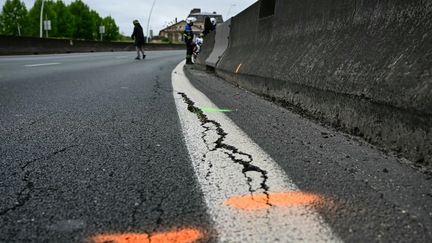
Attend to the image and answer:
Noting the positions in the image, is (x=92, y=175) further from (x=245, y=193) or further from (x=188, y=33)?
(x=188, y=33)

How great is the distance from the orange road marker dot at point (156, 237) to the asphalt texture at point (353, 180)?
0.50 m

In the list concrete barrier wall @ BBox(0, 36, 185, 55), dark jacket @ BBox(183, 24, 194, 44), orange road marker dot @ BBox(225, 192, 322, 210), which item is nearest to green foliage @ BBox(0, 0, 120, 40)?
concrete barrier wall @ BBox(0, 36, 185, 55)

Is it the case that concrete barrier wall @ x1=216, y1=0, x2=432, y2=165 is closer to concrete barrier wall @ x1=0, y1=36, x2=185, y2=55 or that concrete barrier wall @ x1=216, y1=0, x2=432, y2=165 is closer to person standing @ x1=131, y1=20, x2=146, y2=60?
person standing @ x1=131, y1=20, x2=146, y2=60

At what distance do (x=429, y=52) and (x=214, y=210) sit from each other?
4.92 ft

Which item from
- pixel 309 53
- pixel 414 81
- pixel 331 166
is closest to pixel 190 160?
pixel 331 166

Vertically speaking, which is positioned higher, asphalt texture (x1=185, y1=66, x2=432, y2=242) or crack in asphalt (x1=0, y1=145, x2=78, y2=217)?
asphalt texture (x1=185, y1=66, x2=432, y2=242)

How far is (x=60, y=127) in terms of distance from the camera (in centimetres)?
336

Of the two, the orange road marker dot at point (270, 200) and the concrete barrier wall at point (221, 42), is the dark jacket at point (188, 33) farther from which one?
the orange road marker dot at point (270, 200)

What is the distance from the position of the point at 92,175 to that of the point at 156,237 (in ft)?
2.66

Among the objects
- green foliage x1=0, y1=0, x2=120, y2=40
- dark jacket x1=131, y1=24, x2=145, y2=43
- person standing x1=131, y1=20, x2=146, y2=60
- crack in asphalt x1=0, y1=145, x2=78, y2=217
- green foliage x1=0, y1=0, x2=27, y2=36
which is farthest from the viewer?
green foliage x1=0, y1=0, x2=27, y2=36

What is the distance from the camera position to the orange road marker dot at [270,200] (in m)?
1.69

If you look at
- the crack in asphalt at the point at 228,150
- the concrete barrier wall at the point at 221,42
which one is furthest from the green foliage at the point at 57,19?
the crack in asphalt at the point at 228,150

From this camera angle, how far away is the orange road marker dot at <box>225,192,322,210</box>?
169 cm

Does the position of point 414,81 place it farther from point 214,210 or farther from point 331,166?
point 214,210
